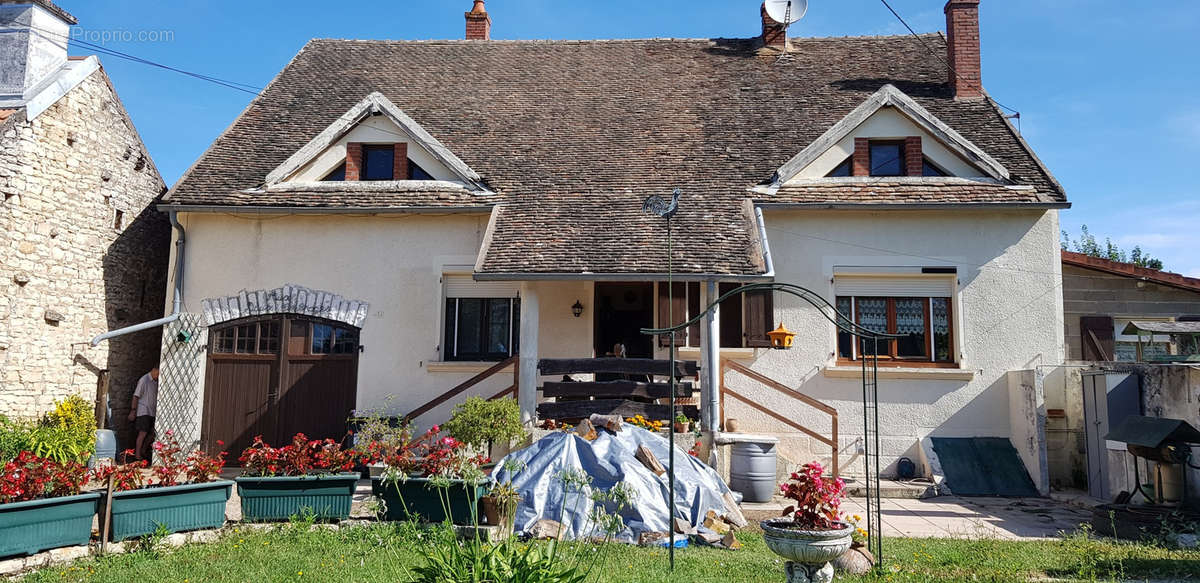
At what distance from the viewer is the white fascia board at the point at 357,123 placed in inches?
501

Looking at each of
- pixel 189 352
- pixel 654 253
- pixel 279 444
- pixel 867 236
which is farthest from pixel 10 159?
pixel 867 236

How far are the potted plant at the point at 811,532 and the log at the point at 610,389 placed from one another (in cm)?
422

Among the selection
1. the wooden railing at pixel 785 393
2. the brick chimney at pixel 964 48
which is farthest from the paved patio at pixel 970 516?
the brick chimney at pixel 964 48

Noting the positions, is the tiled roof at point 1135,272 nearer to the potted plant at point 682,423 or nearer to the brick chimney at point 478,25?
the potted plant at point 682,423

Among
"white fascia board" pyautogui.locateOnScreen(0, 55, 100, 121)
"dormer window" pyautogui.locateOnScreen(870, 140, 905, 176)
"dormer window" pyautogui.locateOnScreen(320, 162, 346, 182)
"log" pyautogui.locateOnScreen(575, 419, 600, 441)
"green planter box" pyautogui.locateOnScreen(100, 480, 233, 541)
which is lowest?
"green planter box" pyautogui.locateOnScreen(100, 480, 233, 541)

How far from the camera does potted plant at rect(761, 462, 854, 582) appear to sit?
5875 mm

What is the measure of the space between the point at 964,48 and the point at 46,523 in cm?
1483

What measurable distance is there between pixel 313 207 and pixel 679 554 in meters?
8.00

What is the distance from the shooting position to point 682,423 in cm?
1046

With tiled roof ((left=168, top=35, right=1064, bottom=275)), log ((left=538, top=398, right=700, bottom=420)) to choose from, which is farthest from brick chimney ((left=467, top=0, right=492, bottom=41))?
log ((left=538, top=398, right=700, bottom=420))

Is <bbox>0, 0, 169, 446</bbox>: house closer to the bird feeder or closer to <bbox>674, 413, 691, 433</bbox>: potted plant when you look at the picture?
<bbox>674, 413, 691, 433</bbox>: potted plant

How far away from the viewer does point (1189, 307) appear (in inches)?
541

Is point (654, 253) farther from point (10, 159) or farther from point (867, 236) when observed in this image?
point (10, 159)

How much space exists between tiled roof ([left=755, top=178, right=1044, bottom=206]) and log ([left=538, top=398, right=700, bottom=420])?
3.85 metres
